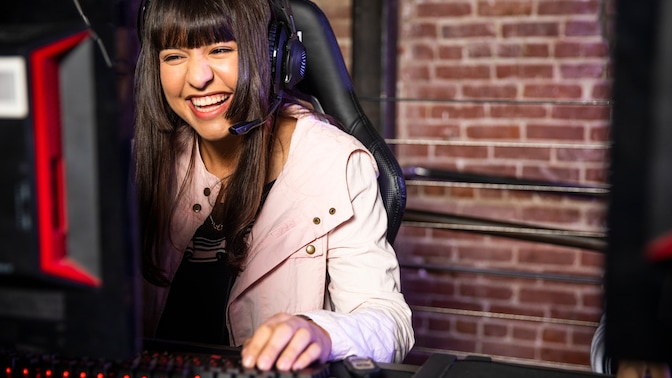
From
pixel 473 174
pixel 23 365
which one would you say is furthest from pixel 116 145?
pixel 473 174

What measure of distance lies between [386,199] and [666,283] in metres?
0.81

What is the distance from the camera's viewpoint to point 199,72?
45.4 inches

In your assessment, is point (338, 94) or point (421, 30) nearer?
point (338, 94)

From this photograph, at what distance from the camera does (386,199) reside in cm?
125

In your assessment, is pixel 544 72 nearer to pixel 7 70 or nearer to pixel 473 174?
pixel 473 174

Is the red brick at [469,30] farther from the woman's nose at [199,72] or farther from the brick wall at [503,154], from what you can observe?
the woman's nose at [199,72]

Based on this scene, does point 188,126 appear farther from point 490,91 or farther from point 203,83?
point 490,91

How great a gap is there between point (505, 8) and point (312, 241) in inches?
63.7

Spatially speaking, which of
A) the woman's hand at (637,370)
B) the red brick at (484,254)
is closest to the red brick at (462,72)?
the red brick at (484,254)

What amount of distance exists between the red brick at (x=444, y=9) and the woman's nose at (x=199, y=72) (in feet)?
5.16

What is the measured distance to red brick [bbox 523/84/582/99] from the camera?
96.7 inches

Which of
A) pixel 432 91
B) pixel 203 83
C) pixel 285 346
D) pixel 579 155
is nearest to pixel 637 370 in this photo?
pixel 285 346

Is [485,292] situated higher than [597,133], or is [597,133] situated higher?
[597,133]

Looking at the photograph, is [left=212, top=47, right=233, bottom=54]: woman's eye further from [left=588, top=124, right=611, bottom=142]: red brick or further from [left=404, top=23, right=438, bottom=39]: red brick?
[left=588, top=124, right=611, bottom=142]: red brick
